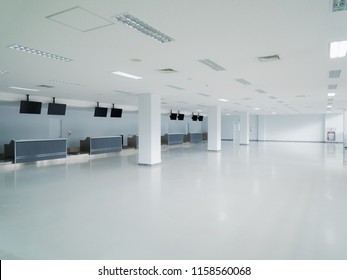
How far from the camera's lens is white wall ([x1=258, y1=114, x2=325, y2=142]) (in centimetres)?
3064

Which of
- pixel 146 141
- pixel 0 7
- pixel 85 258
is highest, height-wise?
pixel 0 7

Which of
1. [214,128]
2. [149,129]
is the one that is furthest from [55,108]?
[214,128]

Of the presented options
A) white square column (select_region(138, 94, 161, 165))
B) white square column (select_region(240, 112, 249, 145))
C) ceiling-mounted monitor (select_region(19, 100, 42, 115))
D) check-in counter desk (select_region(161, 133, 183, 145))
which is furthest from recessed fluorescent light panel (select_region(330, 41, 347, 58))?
white square column (select_region(240, 112, 249, 145))

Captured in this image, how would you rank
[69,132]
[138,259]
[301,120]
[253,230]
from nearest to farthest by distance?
1. [138,259]
2. [253,230]
3. [69,132]
4. [301,120]

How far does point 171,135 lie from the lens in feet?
79.7

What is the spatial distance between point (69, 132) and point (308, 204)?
16.0m

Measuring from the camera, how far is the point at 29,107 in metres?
13.7

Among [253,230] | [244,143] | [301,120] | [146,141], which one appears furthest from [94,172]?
[301,120]

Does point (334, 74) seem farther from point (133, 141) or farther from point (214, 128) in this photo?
point (133, 141)

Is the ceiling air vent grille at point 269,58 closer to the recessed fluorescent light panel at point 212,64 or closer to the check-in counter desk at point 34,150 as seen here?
the recessed fluorescent light panel at point 212,64

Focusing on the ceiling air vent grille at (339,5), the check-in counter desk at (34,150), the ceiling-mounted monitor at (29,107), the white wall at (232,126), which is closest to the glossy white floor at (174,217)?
the ceiling air vent grille at (339,5)

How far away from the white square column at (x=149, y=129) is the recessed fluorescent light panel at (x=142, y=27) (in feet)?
25.2

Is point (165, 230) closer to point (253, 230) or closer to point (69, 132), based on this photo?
point (253, 230)
